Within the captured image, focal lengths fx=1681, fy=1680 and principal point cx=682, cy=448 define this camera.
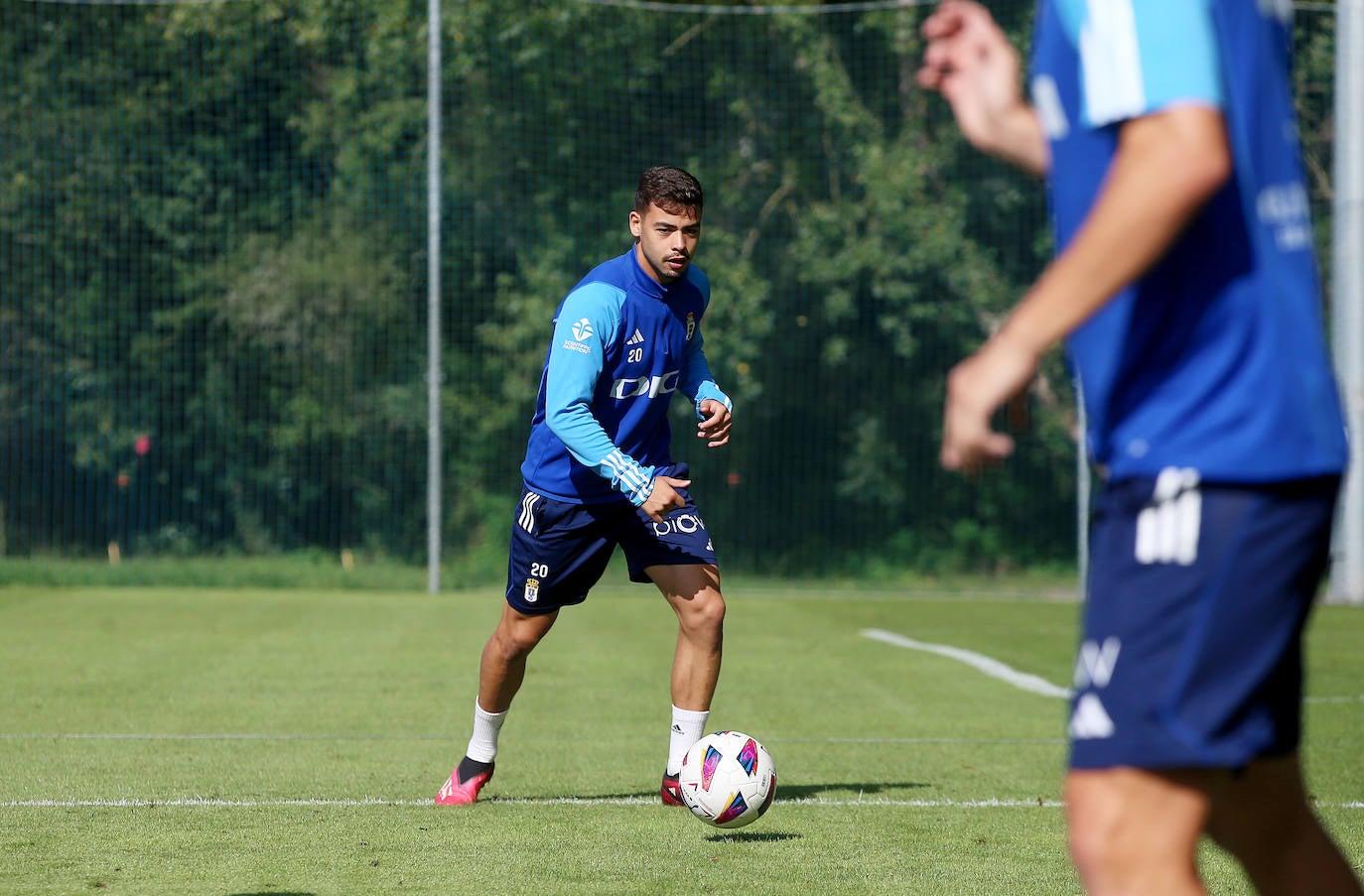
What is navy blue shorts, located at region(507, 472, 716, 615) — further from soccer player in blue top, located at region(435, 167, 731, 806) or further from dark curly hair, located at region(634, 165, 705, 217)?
dark curly hair, located at region(634, 165, 705, 217)

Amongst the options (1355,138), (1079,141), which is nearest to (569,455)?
(1079,141)

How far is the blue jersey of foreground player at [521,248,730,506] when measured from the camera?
5.12 meters

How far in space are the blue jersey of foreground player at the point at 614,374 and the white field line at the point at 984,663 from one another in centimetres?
388

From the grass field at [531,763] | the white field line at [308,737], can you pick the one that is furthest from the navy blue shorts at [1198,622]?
the white field line at [308,737]

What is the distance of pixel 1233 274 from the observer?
2170 mm

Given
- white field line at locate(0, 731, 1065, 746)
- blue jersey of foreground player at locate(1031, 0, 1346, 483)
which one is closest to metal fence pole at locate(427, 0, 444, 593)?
white field line at locate(0, 731, 1065, 746)

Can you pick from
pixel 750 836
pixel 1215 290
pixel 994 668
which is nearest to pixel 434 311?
pixel 994 668

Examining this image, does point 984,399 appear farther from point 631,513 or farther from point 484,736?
point 484,736

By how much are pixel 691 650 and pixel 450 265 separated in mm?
14693

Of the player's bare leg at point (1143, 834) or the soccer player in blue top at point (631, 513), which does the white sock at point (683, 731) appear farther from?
the player's bare leg at point (1143, 834)

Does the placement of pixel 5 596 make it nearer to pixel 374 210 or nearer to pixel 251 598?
pixel 251 598

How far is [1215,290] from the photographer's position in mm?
2174

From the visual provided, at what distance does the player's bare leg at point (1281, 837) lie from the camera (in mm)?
2449

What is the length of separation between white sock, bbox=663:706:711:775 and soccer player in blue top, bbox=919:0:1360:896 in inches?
131
